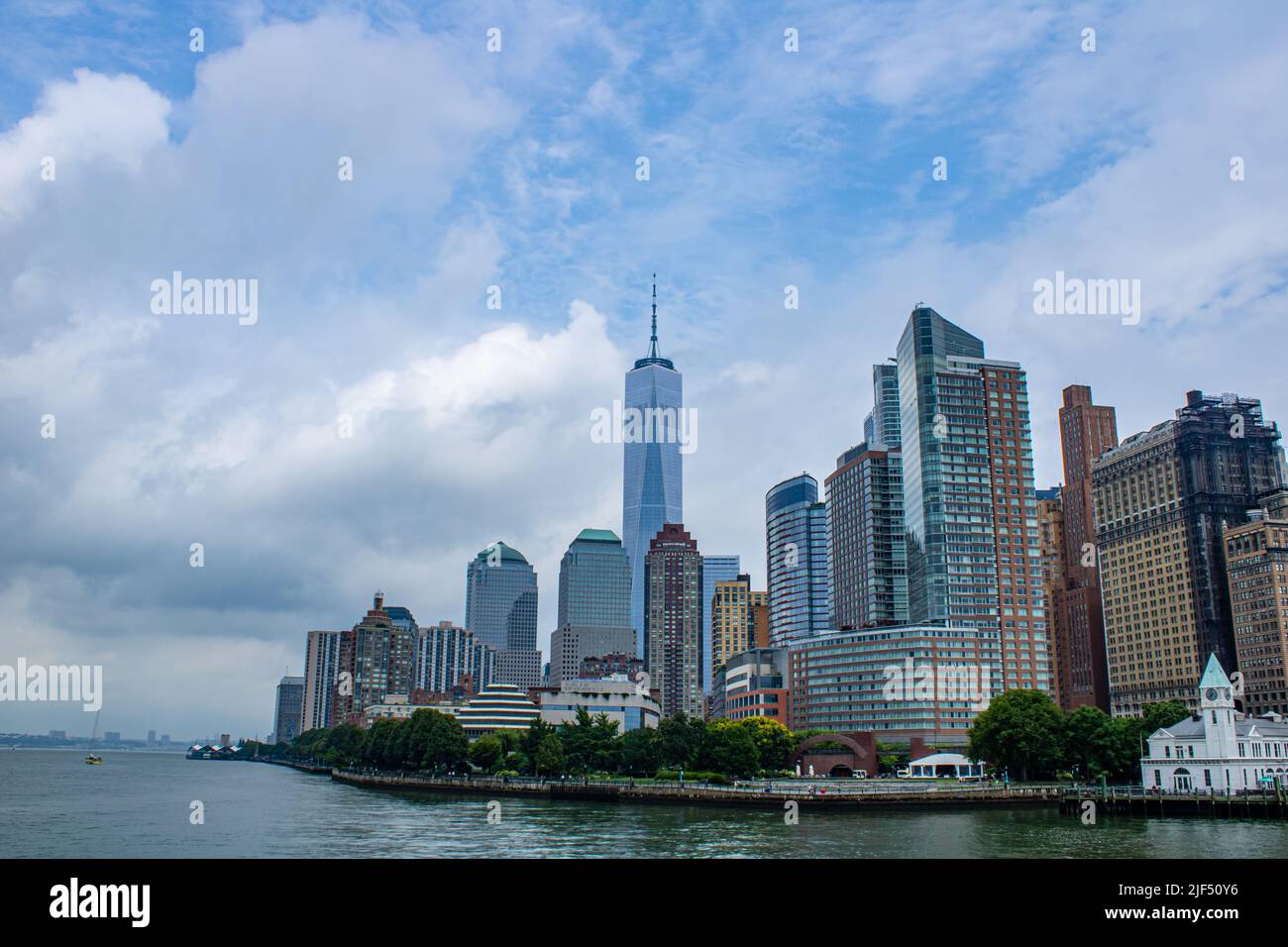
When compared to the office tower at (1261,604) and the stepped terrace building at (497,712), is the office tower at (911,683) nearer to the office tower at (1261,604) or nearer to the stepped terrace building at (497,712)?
the office tower at (1261,604)

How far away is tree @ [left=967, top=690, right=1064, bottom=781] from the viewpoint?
98938 mm

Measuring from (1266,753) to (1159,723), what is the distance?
12.3m

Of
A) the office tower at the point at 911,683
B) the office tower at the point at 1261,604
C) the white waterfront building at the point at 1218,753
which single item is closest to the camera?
the white waterfront building at the point at 1218,753

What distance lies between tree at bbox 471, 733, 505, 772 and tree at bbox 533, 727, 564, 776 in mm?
10809

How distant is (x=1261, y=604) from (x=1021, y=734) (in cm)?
8449

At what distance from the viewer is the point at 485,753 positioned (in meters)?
136

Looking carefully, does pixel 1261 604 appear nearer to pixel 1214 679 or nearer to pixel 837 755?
pixel 837 755

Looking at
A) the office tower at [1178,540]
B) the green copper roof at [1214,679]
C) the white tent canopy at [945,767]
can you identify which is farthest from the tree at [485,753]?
the office tower at [1178,540]

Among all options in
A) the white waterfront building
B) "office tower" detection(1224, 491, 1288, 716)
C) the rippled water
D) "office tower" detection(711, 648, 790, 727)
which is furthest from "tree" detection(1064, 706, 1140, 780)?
"office tower" detection(711, 648, 790, 727)

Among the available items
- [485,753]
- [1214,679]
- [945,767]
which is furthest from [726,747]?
[1214,679]

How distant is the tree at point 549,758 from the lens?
122 meters

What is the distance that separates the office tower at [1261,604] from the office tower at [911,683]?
136 feet

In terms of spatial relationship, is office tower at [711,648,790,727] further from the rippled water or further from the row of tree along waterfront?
the rippled water
